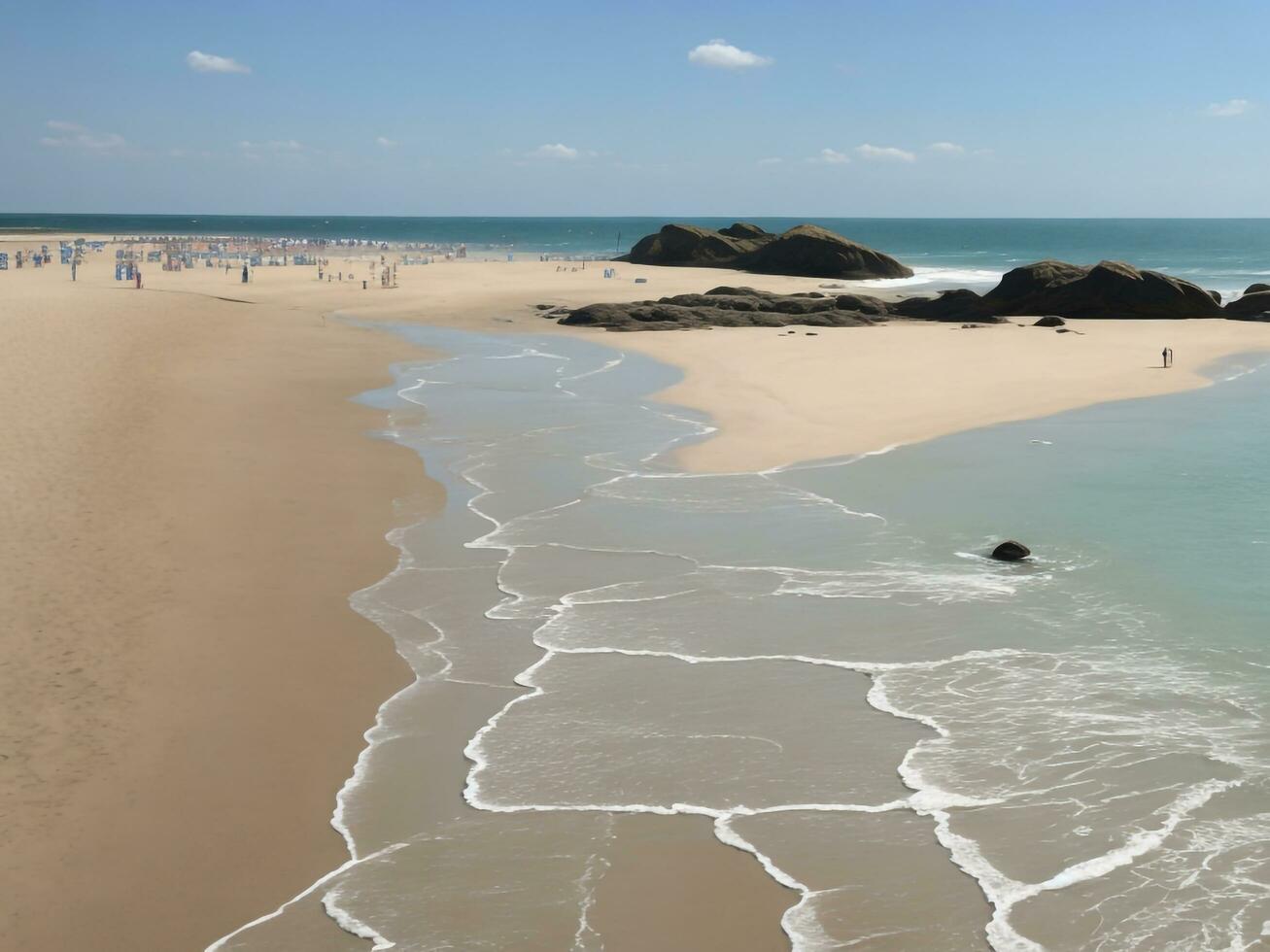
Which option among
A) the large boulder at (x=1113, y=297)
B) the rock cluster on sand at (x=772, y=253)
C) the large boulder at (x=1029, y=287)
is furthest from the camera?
the rock cluster on sand at (x=772, y=253)

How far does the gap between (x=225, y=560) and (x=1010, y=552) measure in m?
8.34

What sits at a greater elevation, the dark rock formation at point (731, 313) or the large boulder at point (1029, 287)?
the large boulder at point (1029, 287)

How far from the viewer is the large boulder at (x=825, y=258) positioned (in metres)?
70.7

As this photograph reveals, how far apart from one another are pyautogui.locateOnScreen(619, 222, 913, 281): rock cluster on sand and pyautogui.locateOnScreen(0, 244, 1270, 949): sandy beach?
3693 cm

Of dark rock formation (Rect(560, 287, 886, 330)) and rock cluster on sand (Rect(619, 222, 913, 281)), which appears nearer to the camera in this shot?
dark rock formation (Rect(560, 287, 886, 330))

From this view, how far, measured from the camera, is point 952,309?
43.0 m

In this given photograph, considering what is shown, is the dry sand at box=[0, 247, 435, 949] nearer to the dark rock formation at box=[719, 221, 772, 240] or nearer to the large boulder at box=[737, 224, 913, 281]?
the large boulder at box=[737, 224, 913, 281]

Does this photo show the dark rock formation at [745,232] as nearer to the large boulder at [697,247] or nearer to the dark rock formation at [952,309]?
the large boulder at [697,247]

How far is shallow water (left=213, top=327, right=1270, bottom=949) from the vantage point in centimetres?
650

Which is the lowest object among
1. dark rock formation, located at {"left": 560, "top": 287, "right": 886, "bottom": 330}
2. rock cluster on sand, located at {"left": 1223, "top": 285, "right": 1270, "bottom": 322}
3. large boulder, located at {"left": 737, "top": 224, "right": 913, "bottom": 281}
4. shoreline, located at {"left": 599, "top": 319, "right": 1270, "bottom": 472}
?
shoreline, located at {"left": 599, "top": 319, "right": 1270, "bottom": 472}

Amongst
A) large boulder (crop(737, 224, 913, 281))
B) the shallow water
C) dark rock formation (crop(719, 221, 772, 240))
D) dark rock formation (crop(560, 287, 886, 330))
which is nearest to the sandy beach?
the shallow water

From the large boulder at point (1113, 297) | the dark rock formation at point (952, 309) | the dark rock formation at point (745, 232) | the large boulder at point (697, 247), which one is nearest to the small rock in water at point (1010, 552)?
the dark rock formation at point (952, 309)

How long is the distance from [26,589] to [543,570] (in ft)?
16.2

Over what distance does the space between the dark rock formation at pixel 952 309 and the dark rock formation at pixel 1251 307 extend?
28.8 ft
